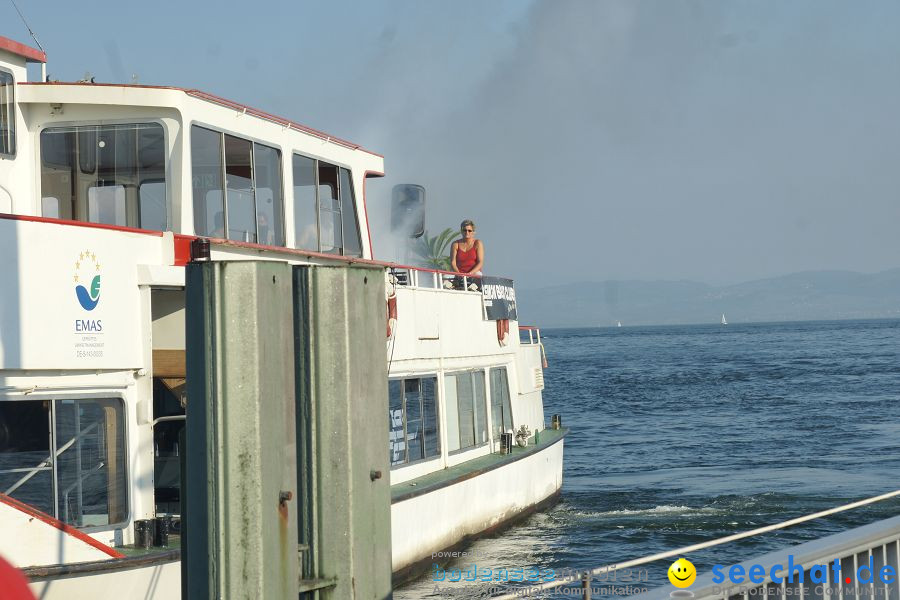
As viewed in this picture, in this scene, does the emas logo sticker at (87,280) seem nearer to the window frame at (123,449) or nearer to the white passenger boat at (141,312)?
the white passenger boat at (141,312)

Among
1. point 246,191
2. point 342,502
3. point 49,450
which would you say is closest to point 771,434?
point 246,191

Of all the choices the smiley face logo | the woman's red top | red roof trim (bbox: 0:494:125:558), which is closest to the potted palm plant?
Answer: the woman's red top

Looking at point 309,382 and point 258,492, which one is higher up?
point 309,382

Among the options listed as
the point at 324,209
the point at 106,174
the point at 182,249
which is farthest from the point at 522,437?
the point at 182,249

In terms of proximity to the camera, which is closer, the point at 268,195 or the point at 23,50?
the point at 23,50

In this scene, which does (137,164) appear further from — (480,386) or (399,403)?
(480,386)

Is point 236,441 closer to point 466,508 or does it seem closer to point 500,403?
point 466,508

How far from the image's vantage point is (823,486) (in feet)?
68.5

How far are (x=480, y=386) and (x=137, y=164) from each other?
652 cm

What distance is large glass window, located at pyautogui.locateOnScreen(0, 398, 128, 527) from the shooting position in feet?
26.1

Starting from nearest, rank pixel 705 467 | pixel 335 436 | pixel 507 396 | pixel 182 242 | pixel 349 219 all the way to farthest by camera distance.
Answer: pixel 335 436, pixel 182 242, pixel 349 219, pixel 507 396, pixel 705 467

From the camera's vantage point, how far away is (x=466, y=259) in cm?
1539

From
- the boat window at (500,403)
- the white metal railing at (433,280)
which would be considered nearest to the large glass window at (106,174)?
the white metal railing at (433,280)

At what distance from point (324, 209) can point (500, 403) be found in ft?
16.4
